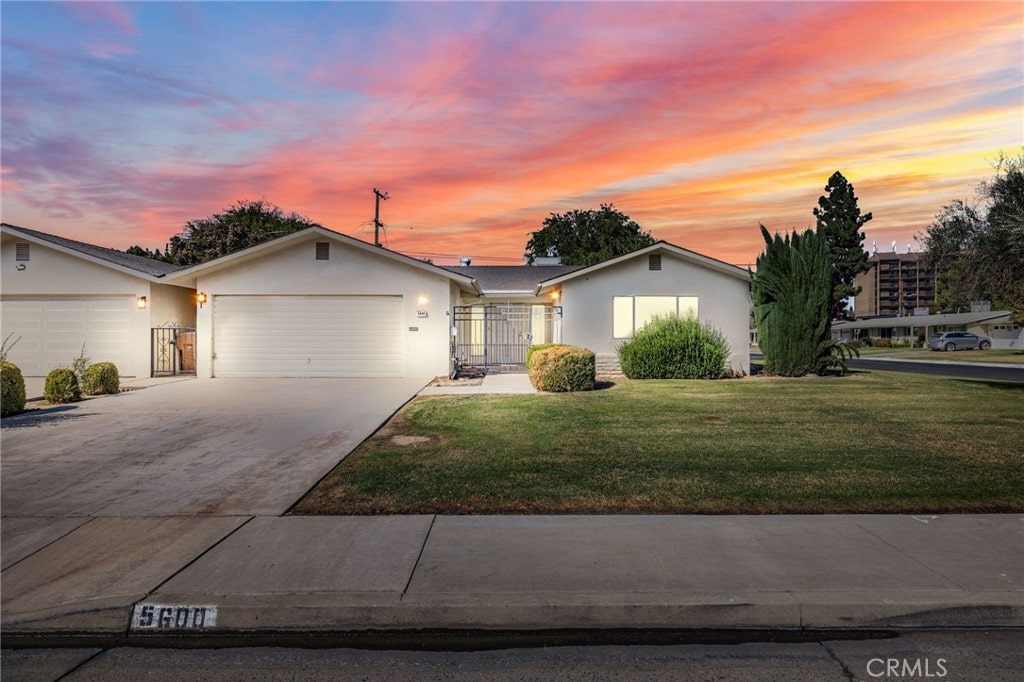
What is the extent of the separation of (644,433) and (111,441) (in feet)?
26.3

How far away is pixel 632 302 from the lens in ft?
70.0

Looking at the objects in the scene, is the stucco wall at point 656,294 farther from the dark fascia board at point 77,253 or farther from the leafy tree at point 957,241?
the leafy tree at point 957,241

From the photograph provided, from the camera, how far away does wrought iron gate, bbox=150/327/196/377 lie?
1977cm

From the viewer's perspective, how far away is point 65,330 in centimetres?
1920

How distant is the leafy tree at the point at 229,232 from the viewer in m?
44.4

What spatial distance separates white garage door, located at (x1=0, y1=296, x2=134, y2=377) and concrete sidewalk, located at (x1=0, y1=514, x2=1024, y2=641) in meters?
15.5

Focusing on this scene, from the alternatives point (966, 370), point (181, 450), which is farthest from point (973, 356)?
point (181, 450)

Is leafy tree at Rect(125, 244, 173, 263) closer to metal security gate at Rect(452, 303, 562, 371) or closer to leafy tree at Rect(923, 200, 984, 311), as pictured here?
metal security gate at Rect(452, 303, 562, 371)

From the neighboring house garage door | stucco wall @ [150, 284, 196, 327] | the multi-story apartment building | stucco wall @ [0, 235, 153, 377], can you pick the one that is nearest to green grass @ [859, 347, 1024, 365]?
the neighboring house garage door

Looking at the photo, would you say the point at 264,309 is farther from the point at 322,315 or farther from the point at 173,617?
the point at 173,617

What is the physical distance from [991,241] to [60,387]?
29083mm

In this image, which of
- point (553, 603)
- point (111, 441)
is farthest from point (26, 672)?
point (111, 441)

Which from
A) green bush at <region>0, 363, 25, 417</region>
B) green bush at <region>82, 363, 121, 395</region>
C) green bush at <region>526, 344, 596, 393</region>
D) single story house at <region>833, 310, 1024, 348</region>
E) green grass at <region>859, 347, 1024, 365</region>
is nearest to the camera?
green bush at <region>0, 363, 25, 417</region>

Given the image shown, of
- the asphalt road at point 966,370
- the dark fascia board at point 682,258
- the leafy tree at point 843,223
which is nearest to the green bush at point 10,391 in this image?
the dark fascia board at point 682,258
